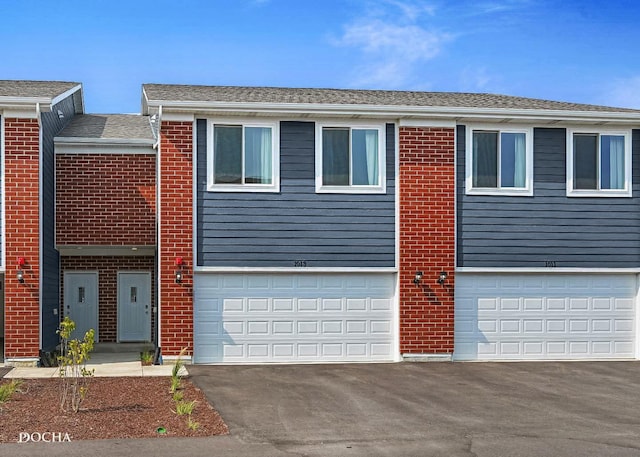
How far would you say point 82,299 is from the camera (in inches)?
813

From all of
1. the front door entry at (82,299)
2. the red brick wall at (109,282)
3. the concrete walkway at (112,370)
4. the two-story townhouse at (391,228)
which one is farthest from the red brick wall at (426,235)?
the front door entry at (82,299)

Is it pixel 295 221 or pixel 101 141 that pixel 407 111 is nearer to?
pixel 295 221

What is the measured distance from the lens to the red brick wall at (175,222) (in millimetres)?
16625

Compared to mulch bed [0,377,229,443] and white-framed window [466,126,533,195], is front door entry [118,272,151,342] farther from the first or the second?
white-framed window [466,126,533,195]

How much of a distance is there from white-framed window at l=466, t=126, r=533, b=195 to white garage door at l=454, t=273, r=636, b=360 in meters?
1.85

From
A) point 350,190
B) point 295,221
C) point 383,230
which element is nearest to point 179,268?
point 295,221

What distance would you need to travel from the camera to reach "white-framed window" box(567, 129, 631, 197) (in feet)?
58.1

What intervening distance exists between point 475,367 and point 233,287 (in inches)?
201

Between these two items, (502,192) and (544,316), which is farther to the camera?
(544,316)

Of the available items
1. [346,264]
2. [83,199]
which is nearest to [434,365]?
[346,264]

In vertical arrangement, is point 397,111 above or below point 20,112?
above

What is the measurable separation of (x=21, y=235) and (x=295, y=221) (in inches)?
212

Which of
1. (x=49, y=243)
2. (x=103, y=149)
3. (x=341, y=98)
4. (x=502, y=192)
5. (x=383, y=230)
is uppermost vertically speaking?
(x=341, y=98)

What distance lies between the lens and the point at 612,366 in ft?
55.9
